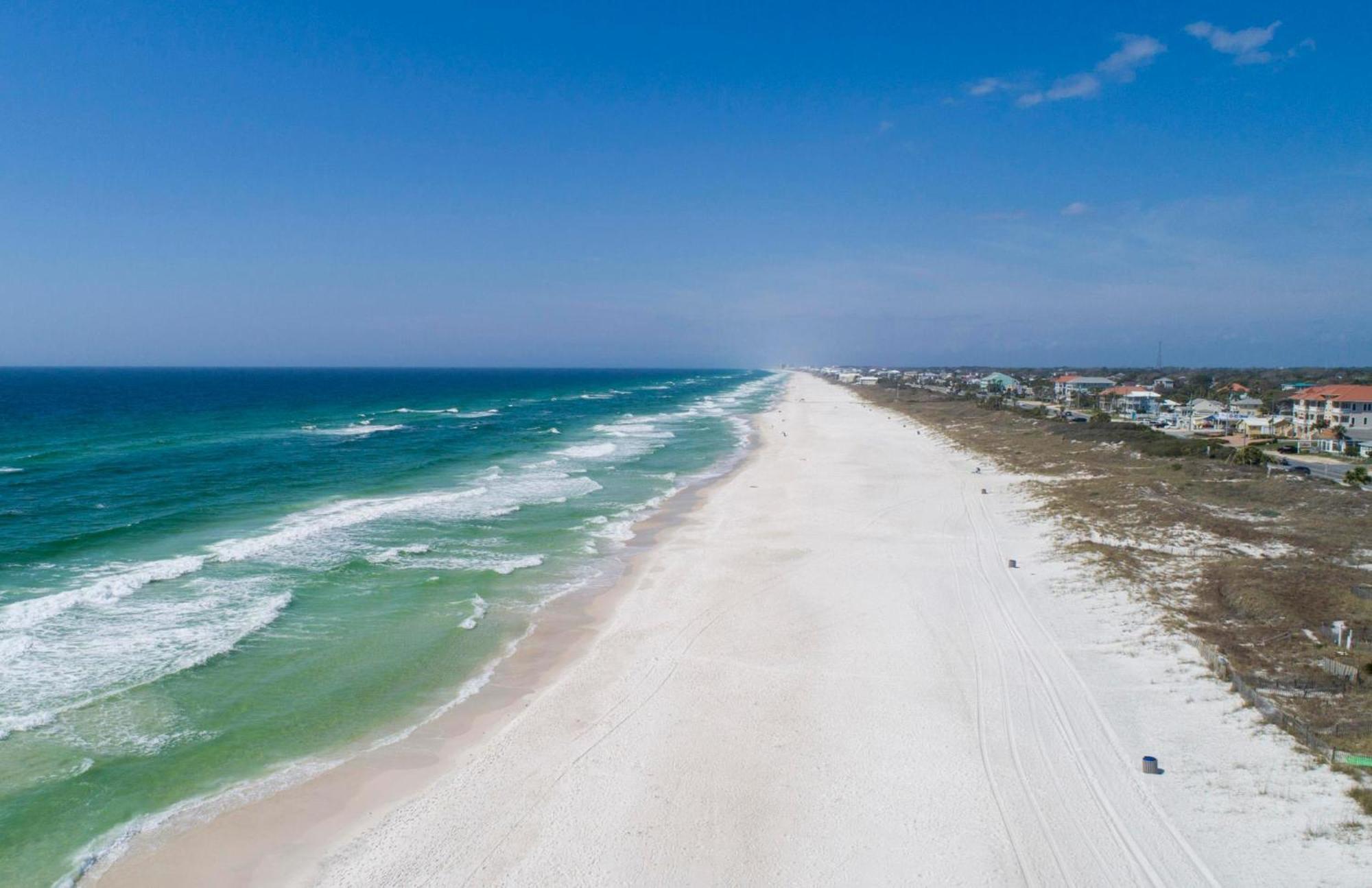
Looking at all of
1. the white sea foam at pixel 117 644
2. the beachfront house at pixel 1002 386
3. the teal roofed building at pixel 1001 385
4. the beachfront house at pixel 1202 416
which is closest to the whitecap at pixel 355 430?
the white sea foam at pixel 117 644

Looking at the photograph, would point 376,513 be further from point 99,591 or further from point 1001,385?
point 1001,385

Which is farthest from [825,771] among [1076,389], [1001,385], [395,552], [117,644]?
[1001,385]

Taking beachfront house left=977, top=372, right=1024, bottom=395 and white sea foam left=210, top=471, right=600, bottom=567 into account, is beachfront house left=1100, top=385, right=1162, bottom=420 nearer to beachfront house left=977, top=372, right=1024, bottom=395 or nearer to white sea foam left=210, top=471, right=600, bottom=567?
beachfront house left=977, top=372, right=1024, bottom=395

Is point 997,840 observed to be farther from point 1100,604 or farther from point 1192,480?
point 1192,480

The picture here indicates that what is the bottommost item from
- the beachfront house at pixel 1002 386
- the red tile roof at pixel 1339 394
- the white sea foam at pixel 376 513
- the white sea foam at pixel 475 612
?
the white sea foam at pixel 475 612

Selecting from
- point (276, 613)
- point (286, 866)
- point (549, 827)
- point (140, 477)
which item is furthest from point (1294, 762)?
point (140, 477)

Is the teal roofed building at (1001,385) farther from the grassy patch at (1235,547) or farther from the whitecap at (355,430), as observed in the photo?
the whitecap at (355,430)

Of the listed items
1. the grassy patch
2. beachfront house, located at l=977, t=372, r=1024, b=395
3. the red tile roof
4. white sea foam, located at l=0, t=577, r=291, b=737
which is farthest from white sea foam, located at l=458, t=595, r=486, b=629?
beachfront house, located at l=977, t=372, r=1024, b=395
